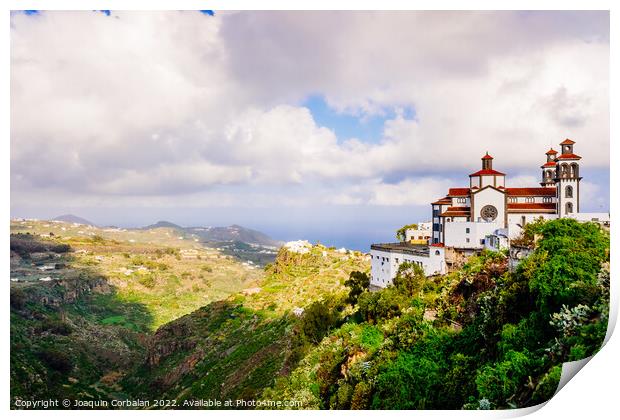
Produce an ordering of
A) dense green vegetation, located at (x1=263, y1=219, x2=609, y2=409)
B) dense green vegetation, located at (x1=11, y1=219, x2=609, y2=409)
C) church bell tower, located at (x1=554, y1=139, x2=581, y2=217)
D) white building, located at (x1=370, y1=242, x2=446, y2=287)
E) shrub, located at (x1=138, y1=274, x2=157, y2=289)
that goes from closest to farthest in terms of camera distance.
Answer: dense green vegetation, located at (x1=263, y1=219, x2=609, y2=409) → dense green vegetation, located at (x1=11, y1=219, x2=609, y2=409) → church bell tower, located at (x1=554, y1=139, x2=581, y2=217) → white building, located at (x1=370, y1=242, x2=446, y2=287) → shrub, located at (x1=138, y1=274, x2=157, y2=289)

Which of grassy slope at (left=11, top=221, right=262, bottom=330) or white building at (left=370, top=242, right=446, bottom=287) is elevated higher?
white building at (left=370, top=242, right=446, bottom=287)

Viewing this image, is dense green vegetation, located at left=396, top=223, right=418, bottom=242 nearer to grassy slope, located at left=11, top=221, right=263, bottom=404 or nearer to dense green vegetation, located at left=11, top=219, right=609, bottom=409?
dense green vegetation, located at left=11, top=219, right=609, bottom=409

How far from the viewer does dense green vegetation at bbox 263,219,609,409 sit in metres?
6.63

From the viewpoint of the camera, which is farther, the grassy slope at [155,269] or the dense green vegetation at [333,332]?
the grassy slope at [155,269]

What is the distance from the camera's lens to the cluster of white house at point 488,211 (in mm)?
11591

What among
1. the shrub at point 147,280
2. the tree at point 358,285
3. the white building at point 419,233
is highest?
the white building at point 419,233

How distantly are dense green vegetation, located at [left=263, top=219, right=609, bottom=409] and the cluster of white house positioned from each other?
6.69 ft

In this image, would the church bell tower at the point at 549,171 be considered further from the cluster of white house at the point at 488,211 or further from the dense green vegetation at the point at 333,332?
the dense green vegetation at the point at 333,332

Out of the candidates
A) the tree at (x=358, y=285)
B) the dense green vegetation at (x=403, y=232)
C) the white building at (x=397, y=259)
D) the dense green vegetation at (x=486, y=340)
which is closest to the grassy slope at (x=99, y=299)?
the dense green vegetation at (x=486, y=340)

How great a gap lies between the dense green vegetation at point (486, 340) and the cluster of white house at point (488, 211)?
204 centimetres

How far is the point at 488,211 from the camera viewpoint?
1327cm

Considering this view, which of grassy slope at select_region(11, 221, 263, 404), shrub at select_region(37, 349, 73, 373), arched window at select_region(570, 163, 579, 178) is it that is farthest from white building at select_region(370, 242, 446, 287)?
shrub at select_region(37, 349, 73, 373)
